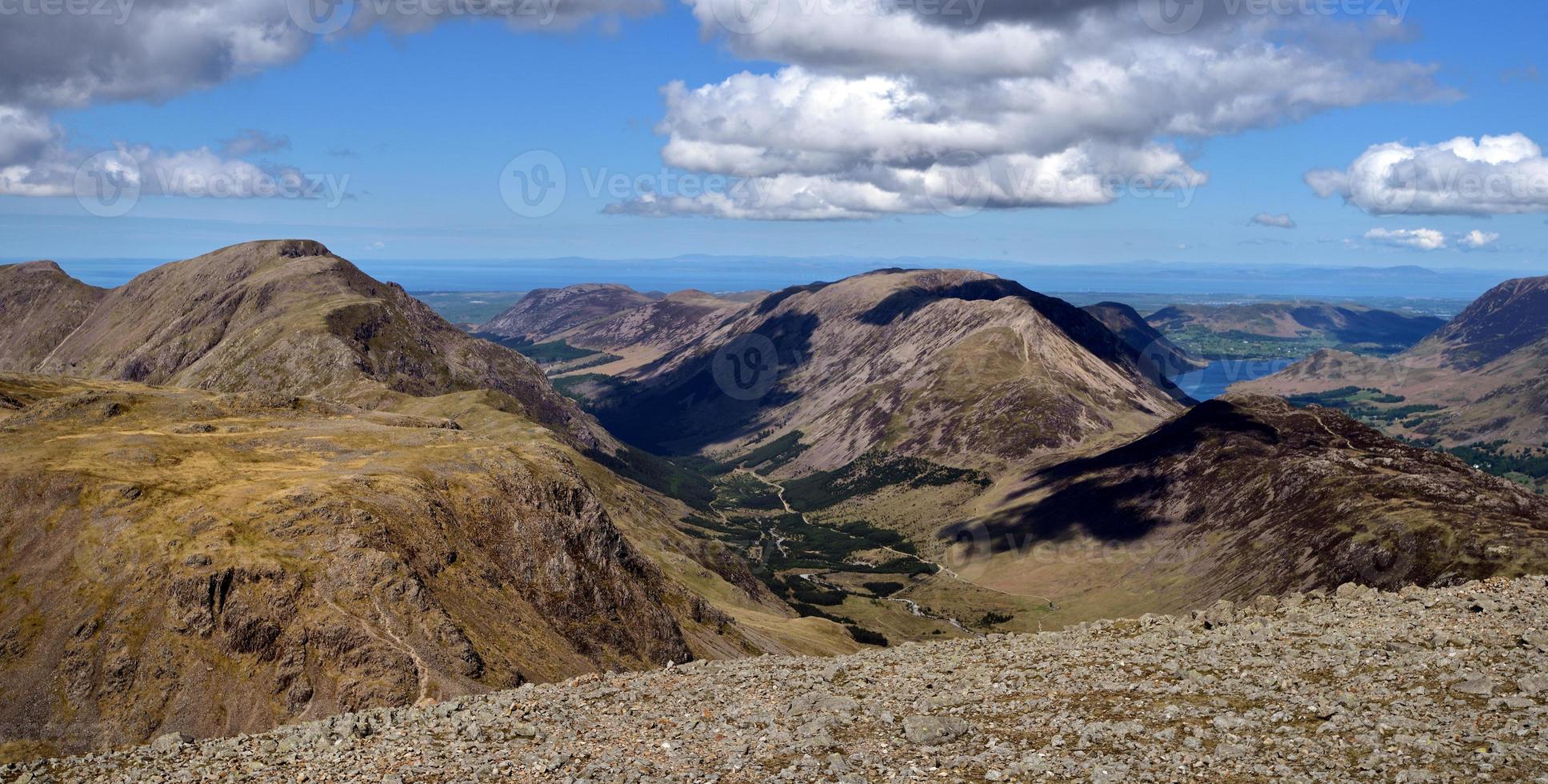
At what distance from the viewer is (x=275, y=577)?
81.5m

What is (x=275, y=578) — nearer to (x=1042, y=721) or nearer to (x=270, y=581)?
(x=270, y=581)

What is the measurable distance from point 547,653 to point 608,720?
55.4m

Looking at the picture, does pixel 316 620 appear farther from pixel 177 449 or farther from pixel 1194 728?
pixel 1194 728

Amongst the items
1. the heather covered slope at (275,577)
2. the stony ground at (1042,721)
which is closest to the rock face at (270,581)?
the heather covered slope at (275,577)

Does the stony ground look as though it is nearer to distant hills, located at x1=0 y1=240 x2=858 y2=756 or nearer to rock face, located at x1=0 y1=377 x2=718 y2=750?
distant hills, located at x1=0 y1=240 x2=858 y2=756

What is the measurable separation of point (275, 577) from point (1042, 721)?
69.5 m

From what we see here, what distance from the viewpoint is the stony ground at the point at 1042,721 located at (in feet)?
106

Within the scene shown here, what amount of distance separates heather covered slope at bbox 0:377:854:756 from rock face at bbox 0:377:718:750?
0.19 m

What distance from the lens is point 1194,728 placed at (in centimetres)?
3509

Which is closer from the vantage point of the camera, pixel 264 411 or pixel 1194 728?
pixel 1194 728

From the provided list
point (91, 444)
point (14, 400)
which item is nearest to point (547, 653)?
point (91, 444)

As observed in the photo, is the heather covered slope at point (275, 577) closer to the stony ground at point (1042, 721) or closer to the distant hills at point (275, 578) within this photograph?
the distant hills at point (275, 578)

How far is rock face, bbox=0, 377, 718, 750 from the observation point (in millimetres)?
72000

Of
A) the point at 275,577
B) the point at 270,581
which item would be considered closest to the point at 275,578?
the point at 275,577
